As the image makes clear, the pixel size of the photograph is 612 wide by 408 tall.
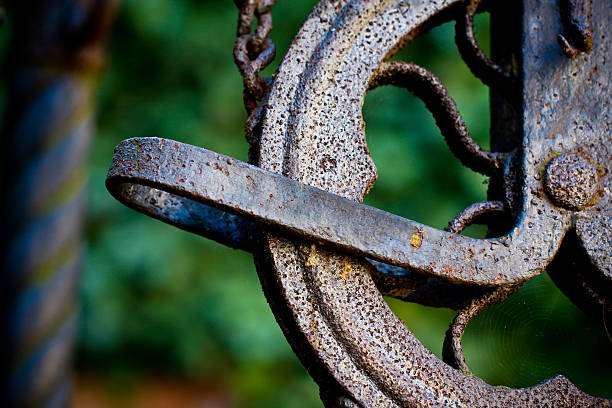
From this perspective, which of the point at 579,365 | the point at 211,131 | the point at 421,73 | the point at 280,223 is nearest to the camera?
the point at 280,223

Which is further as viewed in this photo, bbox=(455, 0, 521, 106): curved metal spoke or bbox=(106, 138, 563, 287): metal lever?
bbox=(455, 0, 521, 106): curved metal spoke

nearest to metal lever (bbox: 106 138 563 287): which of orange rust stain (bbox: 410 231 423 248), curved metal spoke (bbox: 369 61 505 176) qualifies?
orange rust stain (bbox: 410 231 423 248)

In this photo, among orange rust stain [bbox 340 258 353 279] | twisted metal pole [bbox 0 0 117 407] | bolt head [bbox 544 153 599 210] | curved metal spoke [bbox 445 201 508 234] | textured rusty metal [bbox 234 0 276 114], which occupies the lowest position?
twisted metal pole [bbox 0 0 117 407]

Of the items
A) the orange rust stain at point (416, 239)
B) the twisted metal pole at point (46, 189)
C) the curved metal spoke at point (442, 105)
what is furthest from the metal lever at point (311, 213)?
the twisted metal pole at point (46, 189)

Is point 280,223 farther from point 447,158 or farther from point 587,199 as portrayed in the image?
point 447,158

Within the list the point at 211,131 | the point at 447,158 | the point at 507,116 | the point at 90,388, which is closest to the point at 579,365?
the point at 447,158

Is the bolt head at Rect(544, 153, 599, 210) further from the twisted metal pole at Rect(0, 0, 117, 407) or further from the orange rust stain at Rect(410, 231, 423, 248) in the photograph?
the twisted metal pole at Rect(0, 0, 117, 407)

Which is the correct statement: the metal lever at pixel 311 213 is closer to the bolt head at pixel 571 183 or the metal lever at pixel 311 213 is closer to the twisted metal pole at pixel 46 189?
the bolt head at pixel 571 183
